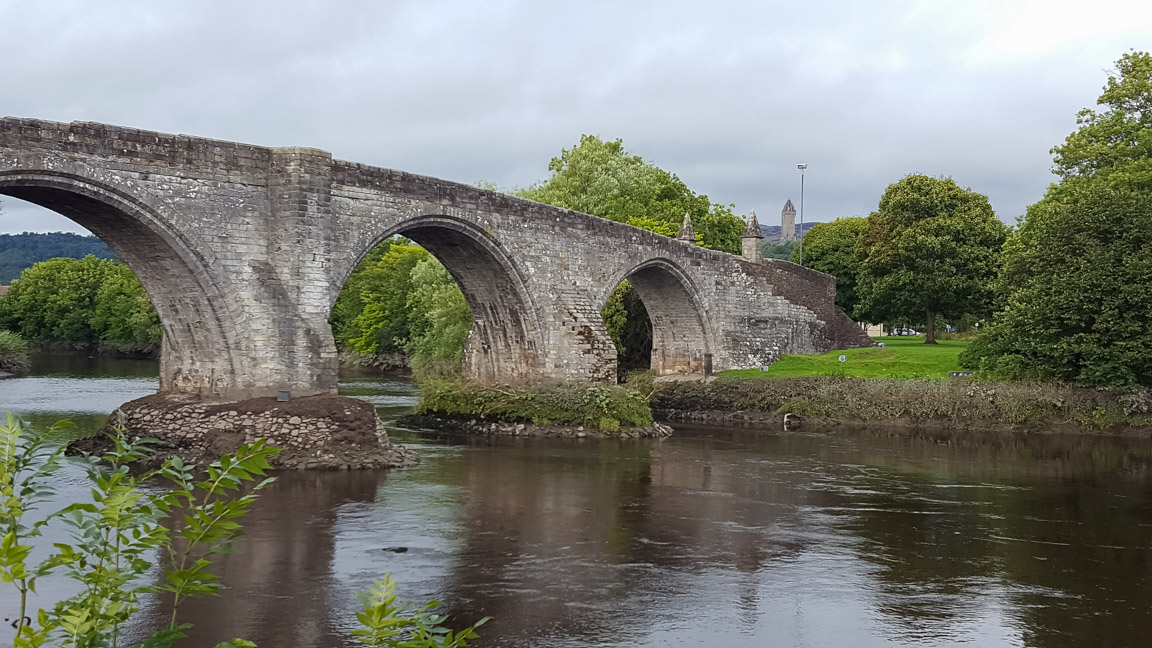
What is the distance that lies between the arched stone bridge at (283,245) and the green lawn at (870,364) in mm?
6742

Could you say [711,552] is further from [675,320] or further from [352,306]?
[352,306]

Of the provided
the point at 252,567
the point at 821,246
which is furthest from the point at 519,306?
the point at 821,246

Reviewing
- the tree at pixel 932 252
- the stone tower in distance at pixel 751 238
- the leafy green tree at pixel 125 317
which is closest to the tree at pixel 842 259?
the tree at pixel 932 252

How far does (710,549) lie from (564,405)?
11466 millimetres

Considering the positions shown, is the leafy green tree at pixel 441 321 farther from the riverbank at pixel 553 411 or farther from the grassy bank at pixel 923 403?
the grassy bank at pixel 923 403

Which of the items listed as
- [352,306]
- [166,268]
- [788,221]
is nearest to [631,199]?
[352,306]

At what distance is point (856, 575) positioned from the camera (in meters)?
10.8

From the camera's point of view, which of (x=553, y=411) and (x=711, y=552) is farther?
(x=553, y=411)

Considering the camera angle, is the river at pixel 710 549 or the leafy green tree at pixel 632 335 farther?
the leafy green tree at pixel 632 335

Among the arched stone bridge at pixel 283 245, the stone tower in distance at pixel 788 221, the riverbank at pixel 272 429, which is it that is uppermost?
the stone tower in distance at pixel 788 221

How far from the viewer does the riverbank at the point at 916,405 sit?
950 inches

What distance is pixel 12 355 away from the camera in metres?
40.9

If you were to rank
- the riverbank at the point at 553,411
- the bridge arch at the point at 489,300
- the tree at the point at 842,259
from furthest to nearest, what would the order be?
the tree at the point at 842,259, the riverbank at the point at 553,411, the bridge arch at the point at 489,300

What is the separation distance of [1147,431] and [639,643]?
19738 mm
